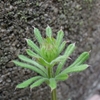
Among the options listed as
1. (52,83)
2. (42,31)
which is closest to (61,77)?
(52,83)

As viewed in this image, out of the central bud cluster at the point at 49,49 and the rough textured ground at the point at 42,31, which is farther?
the rough textured ground at the point at 42,31

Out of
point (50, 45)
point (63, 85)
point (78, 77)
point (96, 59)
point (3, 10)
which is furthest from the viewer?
point (96, 59)

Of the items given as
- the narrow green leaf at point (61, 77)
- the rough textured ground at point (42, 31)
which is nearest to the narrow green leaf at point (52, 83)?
the narrow green leaf at point (61, 77)

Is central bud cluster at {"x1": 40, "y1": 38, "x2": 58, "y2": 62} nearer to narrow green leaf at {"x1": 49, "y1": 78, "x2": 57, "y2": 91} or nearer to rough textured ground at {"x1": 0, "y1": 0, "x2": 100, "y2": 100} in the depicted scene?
narrow green leaf at {"x1": 49, "y1": 78, "x2": 57, "y2": 91}

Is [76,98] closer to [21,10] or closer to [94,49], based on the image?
[94,49]

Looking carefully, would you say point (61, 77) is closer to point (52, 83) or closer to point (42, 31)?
point (52, 83)

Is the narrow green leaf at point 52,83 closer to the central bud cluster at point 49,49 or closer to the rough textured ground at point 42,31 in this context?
the central bud cluster at point 49,49

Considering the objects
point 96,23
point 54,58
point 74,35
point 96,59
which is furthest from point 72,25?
point 54,58
